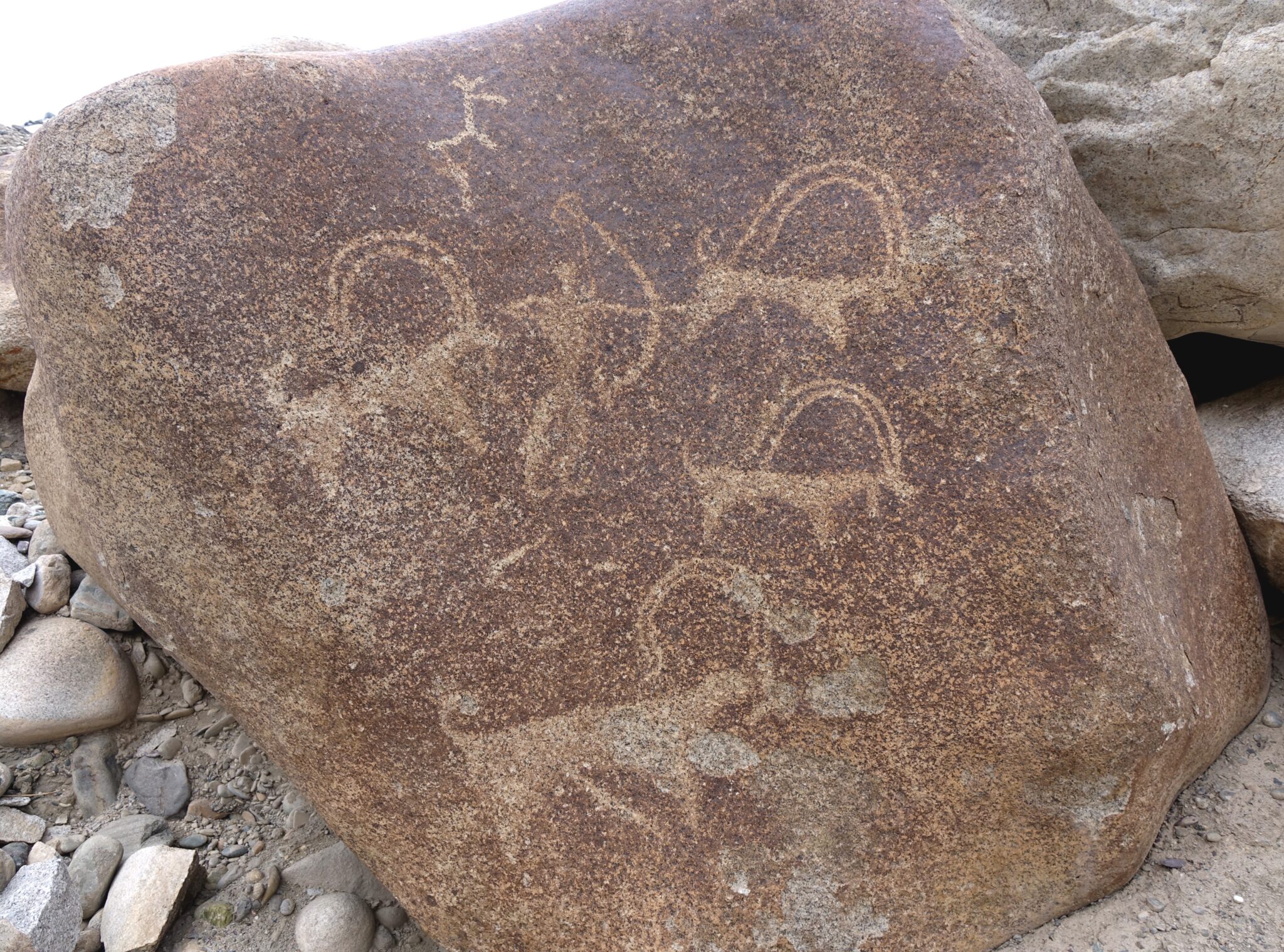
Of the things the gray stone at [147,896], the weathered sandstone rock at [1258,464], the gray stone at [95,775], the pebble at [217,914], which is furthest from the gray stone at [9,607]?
the weathered sandstone rock at [1258,464]

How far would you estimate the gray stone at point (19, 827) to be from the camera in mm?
1615

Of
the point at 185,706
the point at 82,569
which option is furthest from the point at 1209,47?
the point at 82,569

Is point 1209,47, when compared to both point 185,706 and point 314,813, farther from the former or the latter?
point 185,706

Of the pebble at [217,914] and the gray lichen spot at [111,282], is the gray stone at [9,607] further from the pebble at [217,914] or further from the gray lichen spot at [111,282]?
the gray lichen spot at [111,282]

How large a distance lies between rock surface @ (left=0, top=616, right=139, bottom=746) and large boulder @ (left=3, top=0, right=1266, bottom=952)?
0.53m

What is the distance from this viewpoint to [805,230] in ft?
4.37

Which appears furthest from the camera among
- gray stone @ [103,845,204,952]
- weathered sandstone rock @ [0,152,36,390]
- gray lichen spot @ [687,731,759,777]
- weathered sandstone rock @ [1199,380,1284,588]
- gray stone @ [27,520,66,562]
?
weathered sandstone rock @ [0,152,36,390]

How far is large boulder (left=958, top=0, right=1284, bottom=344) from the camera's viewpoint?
1.56 m

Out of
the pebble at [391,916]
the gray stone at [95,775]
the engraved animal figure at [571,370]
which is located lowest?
the pebble at [391,916]

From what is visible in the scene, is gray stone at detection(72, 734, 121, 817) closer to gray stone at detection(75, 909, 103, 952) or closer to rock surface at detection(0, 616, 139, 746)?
rock surface at detection(0, 616, 139, 746)

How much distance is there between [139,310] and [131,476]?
0.25 meters

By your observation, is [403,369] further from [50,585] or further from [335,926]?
[50,585]

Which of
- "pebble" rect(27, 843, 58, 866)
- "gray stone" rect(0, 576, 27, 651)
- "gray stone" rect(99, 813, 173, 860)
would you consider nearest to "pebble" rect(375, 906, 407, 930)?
"gray stone" rect(99, 813, 173, 860)

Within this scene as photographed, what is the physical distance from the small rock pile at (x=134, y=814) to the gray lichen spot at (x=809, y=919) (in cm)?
66
